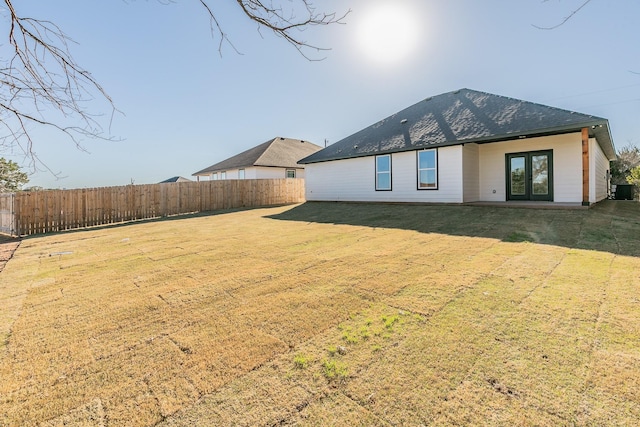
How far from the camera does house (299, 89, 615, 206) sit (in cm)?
1008

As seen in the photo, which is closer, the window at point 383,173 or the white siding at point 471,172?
the white siding at point 471,172

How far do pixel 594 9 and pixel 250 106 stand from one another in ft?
36.9

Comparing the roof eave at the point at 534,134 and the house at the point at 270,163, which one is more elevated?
the house at the point at 270,163

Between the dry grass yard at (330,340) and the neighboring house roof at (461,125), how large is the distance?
19.5 feet

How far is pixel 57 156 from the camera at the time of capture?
2.86 metres

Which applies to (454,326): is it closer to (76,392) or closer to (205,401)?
(205,401)

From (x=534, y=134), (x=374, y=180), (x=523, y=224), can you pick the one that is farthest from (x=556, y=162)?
(x=374, y=180)

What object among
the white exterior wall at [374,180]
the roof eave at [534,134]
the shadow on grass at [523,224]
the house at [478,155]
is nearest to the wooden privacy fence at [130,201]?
the white exterior wall at [374,180]

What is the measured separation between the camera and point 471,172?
11.9 m

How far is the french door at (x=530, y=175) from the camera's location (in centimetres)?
1096

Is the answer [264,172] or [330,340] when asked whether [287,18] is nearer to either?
[330,340]

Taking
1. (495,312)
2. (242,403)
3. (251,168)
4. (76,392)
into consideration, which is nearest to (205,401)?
(242,403)

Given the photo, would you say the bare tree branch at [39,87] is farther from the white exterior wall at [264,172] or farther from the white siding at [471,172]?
the white exterior wall at [264,172]

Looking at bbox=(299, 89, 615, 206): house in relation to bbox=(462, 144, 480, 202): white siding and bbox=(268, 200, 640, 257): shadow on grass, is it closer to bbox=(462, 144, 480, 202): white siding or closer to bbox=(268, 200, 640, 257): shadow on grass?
bbox=(462, 144, 480, 202): white siding
